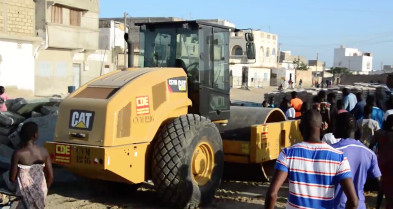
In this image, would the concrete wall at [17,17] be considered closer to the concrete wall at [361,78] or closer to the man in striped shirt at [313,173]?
the man in striped shirt at [313,173]

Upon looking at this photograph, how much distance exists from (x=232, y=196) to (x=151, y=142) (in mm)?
1826

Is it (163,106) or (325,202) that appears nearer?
(325,202)

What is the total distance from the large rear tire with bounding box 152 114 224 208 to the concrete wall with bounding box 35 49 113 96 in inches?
908

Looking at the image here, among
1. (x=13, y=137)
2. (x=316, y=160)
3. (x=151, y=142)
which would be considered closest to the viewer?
(x=316, y=160)

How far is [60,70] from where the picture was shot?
29.0 metres

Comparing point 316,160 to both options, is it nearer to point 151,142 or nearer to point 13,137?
point 151,142

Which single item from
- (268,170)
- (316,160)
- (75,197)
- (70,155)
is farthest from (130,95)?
(268,170)

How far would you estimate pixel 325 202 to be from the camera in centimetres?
338

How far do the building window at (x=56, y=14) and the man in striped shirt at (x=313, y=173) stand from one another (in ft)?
86.9

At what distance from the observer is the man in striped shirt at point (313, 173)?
3.32m

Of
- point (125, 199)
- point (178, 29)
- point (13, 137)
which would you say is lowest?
point (125, 199)

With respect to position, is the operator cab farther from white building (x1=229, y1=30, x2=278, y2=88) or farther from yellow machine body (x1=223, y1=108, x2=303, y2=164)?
white building (x1=229, y1=30, x2=278, y2=88)

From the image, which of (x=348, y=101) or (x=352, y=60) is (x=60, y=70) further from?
(x=352, y=60)

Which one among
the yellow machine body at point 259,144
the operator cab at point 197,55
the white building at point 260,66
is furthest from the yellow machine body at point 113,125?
the white building at point 260,66
